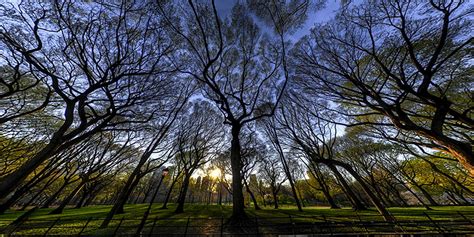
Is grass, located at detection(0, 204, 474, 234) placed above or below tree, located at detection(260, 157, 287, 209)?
below

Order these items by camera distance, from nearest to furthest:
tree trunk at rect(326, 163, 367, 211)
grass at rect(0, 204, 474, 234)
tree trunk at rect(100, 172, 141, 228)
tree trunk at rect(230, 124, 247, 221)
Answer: grass at rect(0, 204, 474, 234)
tree trunk at rect(230, 124, 247, 221)
tree trunk at rect(100, 172, 141, 228)
tree trunk at rect(326, 163, 367, 211)

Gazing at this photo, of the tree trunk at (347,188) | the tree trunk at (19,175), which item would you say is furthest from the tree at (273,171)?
the tree trunk at (19,175)

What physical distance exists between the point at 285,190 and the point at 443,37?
51900mm

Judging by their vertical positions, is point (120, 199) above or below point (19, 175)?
above

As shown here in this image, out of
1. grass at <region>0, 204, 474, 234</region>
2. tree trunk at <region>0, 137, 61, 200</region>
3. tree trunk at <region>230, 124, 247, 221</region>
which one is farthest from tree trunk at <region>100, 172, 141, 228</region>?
tree trunk at <region>230, 124, 247, 221</region>

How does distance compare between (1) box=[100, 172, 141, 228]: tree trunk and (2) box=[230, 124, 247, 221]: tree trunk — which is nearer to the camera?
(2) box=[230, 124, 247, 221]: tree trunk

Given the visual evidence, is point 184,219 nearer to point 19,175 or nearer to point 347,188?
point 19,175

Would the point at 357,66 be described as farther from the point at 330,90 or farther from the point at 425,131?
the point at 425,131

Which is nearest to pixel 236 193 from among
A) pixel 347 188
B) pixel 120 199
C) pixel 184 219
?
pixel 184 219

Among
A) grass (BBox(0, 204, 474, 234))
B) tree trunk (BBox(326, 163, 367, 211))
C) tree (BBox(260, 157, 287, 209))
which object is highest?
tree (BBox(260, 157, 287, 209))

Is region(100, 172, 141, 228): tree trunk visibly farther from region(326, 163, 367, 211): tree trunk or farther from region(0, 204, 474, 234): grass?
region(326, 163, 367, 211): tree trunk

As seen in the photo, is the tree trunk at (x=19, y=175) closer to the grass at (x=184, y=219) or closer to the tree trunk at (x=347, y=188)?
the grass at (x=184, y=219)

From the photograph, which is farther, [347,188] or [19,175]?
[347,188]

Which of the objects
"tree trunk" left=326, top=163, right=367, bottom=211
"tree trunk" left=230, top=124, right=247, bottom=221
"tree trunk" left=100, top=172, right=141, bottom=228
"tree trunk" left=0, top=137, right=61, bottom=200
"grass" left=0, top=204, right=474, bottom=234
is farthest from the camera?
"tree trunk" left=326, top=163, right=367, bottom=211
